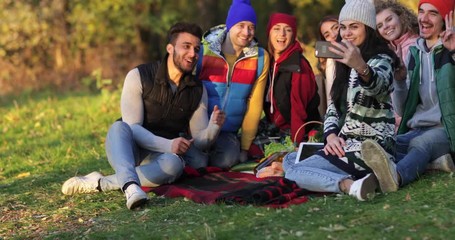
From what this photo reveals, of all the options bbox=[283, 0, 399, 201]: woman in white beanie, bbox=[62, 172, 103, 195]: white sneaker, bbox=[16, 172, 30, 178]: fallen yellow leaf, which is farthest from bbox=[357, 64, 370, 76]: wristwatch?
bbox=[16, 172, 30, 178]: fallen yellow leaf

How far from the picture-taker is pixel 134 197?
5395 mm

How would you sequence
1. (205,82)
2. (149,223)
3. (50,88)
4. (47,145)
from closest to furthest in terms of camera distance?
1. (149,223)
2. (205,82)
3. (47,145)
4. (50,88)

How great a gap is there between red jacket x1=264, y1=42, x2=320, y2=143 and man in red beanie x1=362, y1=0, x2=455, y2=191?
1.14 metres

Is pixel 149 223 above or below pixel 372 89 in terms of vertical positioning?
below

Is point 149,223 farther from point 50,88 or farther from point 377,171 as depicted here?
point 50,88

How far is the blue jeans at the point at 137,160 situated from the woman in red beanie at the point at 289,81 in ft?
4.26

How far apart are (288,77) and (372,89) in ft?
7.20

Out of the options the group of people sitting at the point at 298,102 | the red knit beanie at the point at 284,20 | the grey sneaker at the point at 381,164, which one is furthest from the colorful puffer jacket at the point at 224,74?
the grey sneaker at the point at 381,164

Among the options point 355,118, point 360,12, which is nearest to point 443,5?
point 360,12

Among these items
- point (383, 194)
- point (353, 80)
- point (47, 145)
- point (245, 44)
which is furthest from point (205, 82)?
point (47, 145)

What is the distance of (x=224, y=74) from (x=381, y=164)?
2.29 metres

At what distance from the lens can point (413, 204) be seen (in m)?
4.70

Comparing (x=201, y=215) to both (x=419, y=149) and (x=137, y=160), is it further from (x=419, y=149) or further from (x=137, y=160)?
(x=419, y=149)

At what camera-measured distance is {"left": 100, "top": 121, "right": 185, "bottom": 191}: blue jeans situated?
5824 mm
